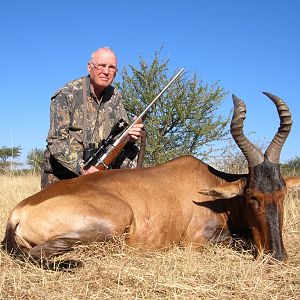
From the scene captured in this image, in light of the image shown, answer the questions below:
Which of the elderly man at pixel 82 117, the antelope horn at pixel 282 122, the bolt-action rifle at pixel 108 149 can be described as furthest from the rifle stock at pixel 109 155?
the antelope horn at pixel 282 122

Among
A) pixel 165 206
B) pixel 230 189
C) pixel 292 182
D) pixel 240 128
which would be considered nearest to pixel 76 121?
pixel 165 206

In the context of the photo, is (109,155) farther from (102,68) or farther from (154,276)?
(154,276)

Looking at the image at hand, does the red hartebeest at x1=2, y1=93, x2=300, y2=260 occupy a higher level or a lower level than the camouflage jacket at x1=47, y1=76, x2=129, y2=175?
lower

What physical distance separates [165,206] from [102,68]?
2.65 meters

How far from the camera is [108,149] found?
20.3 ft

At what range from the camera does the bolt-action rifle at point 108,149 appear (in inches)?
241

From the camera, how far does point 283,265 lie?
4.11 m

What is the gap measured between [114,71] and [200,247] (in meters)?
3.11

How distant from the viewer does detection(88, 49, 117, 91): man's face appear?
673 centimetres

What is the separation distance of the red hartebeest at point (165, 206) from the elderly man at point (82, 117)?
1396 mm

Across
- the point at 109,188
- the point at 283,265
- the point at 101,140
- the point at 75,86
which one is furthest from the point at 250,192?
the point at 75,86

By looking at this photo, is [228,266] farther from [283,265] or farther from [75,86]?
[75,86]

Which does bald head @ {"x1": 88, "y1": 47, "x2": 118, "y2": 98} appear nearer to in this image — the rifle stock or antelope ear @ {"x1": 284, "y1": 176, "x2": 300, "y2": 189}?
the rifle stock

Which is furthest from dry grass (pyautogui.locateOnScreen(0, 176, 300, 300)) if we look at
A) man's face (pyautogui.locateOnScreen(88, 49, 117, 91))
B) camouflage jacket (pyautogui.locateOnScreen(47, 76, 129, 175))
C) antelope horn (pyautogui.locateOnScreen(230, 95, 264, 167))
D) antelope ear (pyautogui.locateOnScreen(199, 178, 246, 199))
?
man's face (pyautogui.locateOnScreen(88, 49, 117, 91))
